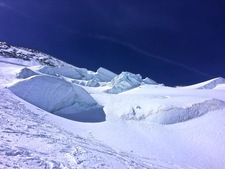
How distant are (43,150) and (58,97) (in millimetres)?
11009

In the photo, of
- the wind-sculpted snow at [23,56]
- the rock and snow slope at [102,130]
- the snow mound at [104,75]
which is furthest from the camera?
the wind-sculpted snow at [23,56]

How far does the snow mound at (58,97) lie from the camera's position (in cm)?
1945

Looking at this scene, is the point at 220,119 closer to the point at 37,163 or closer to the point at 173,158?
the point at 173,158

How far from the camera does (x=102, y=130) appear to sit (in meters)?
17.9

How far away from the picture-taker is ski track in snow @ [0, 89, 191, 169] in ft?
27.9

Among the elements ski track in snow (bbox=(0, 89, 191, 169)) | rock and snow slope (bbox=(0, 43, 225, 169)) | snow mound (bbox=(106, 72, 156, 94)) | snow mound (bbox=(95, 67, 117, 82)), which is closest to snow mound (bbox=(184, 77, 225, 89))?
snow mound (bbox=(106, 72, 156, 94))

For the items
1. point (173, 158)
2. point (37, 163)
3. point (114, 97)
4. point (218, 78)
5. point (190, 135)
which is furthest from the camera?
point (218, 78)

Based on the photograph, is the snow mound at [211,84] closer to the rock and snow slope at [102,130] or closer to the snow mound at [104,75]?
the rock and snow slope at [102,130]

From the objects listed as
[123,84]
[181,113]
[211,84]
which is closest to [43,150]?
[181,113]

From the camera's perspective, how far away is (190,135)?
18531 mm

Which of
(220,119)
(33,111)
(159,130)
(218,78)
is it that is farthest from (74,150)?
(218,78)

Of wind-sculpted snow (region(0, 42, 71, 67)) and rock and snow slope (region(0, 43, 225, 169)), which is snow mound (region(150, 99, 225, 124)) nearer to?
rock and snow slope (region(0, 43, 225, 169))

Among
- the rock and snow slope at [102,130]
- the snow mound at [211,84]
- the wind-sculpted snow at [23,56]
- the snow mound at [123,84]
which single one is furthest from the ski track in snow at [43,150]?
the wind-sculpted snow at [23,56]

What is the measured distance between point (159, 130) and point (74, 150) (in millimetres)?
9045
